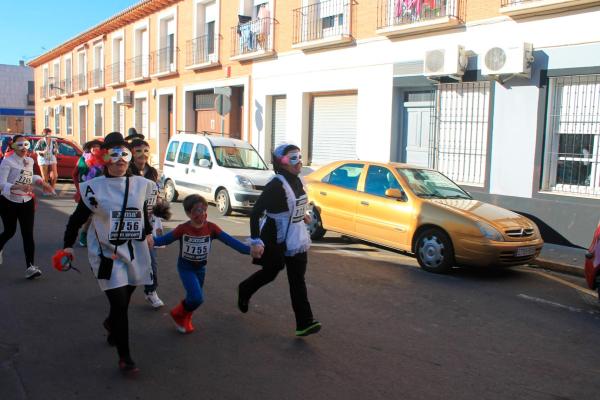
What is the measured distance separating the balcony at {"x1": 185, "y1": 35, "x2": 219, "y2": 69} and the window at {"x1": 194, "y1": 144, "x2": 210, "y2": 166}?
7.78m

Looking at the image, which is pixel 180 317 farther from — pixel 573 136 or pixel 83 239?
pixel 573 136

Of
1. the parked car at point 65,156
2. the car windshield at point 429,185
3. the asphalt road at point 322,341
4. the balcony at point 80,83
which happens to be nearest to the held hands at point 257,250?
the asphalt road at point 322,341

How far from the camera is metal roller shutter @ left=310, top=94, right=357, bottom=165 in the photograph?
15.2 m

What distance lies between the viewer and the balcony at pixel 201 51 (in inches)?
813

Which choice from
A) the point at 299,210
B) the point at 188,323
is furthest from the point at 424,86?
the point at 188,323

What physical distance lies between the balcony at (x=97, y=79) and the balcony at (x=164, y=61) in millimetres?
7268

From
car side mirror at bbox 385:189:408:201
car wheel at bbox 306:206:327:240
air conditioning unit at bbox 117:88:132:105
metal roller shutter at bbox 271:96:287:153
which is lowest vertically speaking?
car wheel at bbox 306:206:327:240

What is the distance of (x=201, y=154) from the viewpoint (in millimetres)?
13297

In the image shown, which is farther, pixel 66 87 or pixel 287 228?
pixel 66 87

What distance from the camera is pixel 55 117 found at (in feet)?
132

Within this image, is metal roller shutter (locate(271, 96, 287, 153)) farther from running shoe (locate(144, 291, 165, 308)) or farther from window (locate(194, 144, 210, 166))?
running shoe (locate(144, 291, 165, 308))

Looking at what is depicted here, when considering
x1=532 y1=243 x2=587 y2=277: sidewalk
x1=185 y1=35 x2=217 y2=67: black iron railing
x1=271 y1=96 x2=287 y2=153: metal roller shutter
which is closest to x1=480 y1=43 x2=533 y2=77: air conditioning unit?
x1=532 y1=243 x2=587 y2=277: sidewalk

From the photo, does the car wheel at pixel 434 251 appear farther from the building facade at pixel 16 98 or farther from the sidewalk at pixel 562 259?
the building facade at pixel 16 98

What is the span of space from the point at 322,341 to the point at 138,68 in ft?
78.2
